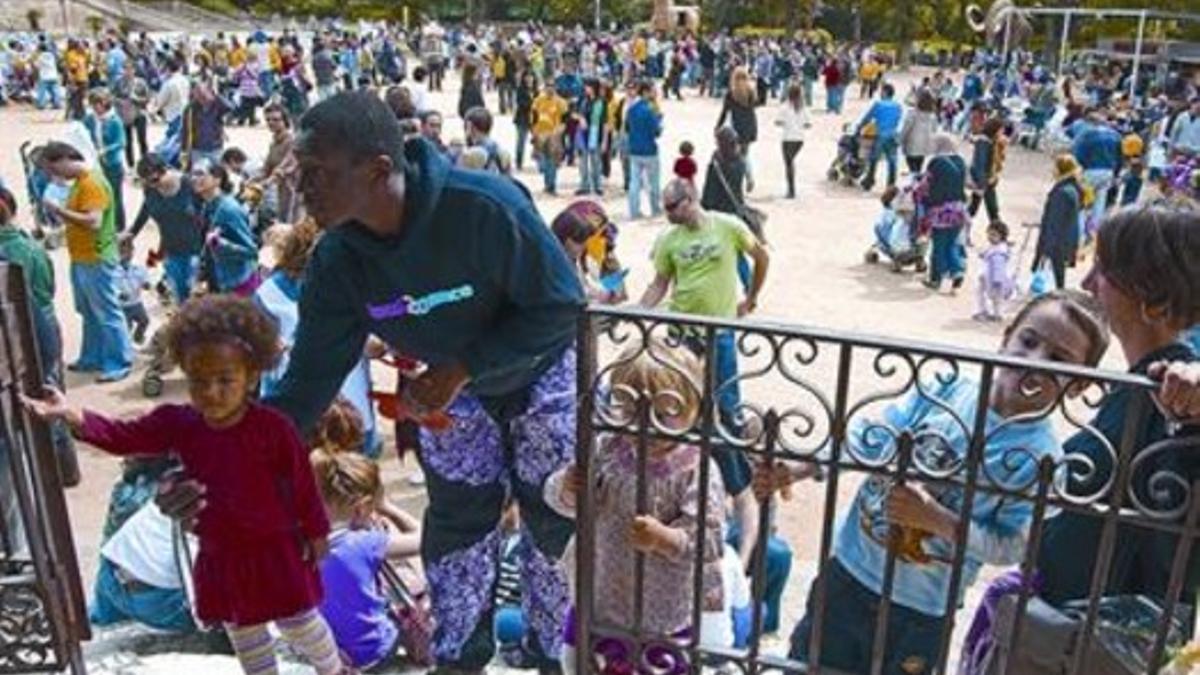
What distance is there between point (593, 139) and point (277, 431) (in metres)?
12.9

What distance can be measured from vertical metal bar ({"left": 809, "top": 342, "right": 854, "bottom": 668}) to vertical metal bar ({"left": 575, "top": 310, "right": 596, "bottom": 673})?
57 centimetres

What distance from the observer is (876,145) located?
16531 millimetres

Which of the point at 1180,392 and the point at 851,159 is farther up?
the point at 1180,392

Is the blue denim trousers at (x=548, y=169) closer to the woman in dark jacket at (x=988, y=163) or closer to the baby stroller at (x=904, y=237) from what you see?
the baby stroller at (x=904, y=237)

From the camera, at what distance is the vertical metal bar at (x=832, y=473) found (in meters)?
2.46

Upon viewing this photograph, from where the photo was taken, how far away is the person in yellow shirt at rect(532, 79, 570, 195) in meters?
15.2

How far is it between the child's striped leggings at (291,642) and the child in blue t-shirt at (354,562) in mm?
399

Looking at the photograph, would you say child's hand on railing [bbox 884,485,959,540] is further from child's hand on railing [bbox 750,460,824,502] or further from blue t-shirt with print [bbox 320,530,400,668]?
blue t-shirt with print [bbox 320,530,400,668]

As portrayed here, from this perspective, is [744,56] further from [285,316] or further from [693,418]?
[693,418]

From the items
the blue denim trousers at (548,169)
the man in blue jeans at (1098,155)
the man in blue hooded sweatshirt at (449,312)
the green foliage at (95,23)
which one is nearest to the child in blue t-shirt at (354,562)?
the man in blue hooded sweatshirt at (449,312)

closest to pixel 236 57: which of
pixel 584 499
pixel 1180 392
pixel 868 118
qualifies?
pixel 868 118

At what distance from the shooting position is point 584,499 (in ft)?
9.47

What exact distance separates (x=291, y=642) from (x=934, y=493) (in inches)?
71.8

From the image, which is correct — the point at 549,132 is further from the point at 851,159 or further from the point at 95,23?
the point at 95,23
